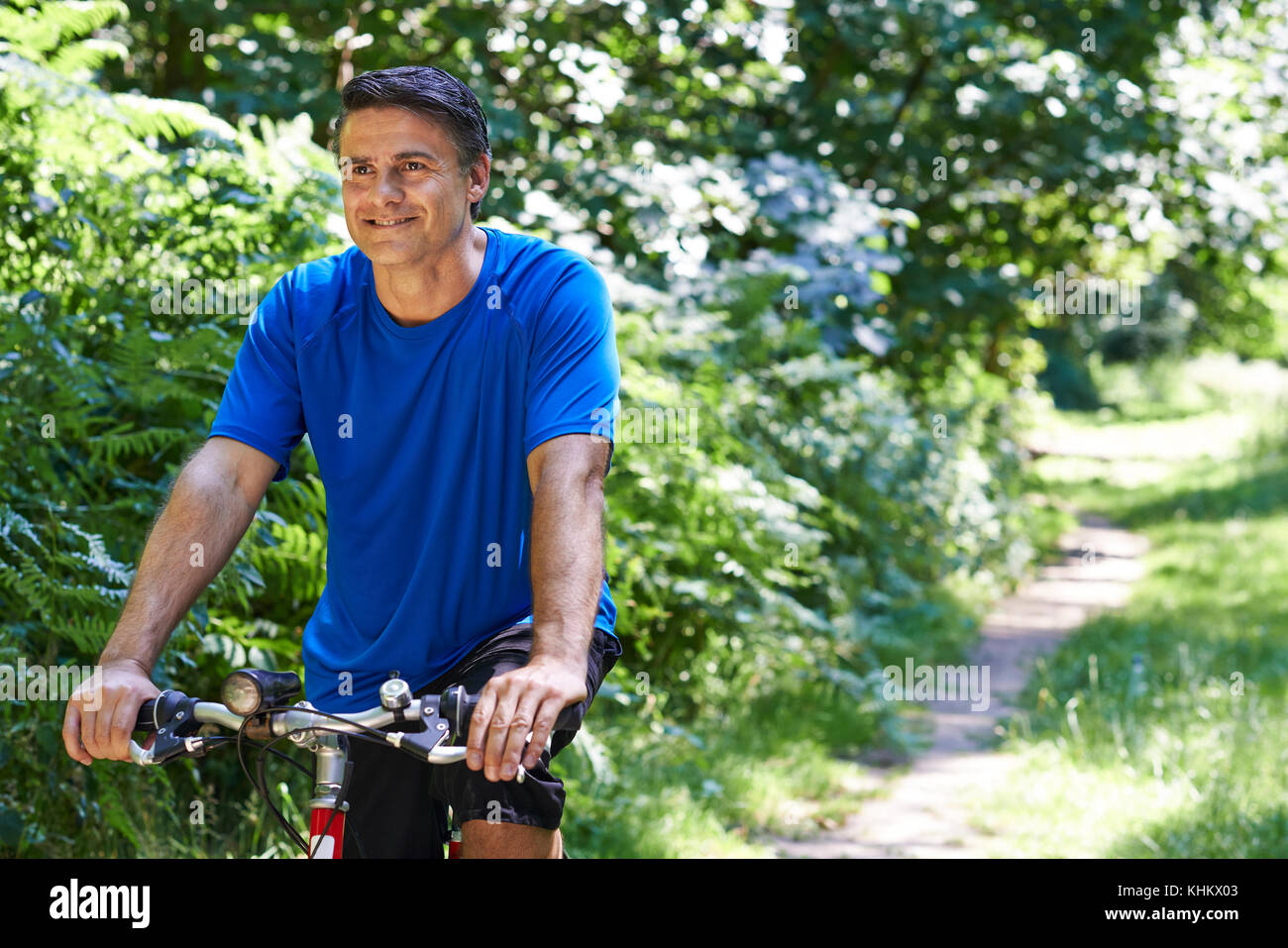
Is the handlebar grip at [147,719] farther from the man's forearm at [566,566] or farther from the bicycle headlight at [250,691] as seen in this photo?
the man's forearm at [566,566]

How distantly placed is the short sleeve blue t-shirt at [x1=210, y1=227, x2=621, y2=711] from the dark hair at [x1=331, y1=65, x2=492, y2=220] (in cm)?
25

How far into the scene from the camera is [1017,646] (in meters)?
9.25

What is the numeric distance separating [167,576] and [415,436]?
52 cm

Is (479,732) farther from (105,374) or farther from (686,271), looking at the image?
(686,271)

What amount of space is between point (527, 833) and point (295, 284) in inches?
49.2

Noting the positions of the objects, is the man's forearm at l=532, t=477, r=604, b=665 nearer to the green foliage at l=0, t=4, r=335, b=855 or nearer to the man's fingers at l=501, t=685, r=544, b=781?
Answer: the man's fingers at l=501, t=685, r=544, b=781

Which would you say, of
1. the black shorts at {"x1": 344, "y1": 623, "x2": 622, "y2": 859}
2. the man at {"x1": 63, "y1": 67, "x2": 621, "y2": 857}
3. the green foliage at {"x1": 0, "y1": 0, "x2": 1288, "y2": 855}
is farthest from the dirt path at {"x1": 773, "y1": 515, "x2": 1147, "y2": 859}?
the man at {"x1": 63, "y1": 67, "x2": 621, "y2": 857}

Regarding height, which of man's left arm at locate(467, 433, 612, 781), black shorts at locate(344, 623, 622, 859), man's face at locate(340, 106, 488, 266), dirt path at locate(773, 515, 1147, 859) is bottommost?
dirt path at locate(773, 515, 1147, 859)

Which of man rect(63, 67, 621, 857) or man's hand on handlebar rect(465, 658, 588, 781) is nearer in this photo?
man's hand on handlebar rect(465, 658, 588, 781)

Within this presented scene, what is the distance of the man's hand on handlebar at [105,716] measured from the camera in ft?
7.03

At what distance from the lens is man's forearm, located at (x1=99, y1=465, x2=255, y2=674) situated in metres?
2.37

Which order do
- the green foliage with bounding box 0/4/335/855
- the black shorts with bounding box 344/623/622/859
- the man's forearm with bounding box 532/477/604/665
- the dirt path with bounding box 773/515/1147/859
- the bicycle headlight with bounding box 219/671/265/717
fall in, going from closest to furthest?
1. the bicycle headlight with bounding box 219/671/265/717
2. the man's forearm with bounding box 532/477/604/665
3. the black shorts with bounding box 344/623/622/859
4. the green foliage with bounding box 0/4/335/855
5. the dirt path with bounding box 773/515/1147/859

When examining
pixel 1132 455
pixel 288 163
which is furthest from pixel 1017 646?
pixel 1132 455

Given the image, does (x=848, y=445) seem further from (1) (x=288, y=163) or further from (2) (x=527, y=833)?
(2) (x=527, y=833)
